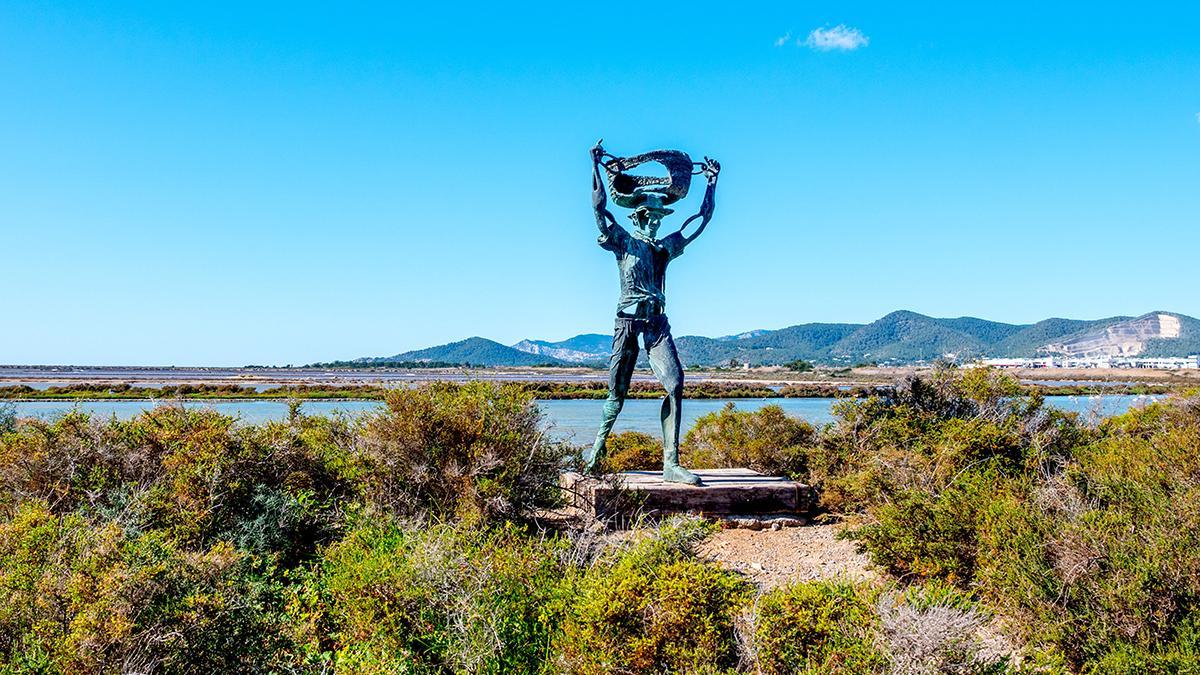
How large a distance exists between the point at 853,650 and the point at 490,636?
5.98ft

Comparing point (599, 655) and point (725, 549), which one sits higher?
point (599, 655)

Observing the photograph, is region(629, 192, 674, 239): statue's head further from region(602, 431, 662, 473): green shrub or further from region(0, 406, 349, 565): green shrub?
region(0, 406, 349, 565): green shrub

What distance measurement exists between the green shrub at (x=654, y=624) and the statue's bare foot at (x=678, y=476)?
4113 millimetres

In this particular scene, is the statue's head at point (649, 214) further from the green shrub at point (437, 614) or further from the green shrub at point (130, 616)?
the green shrub at point (130, 616)

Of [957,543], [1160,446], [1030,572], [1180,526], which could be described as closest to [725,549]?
[957,543]

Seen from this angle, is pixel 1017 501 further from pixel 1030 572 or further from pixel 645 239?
pixel 645 239

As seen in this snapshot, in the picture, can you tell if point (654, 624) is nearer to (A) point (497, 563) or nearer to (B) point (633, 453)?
(A) point (497, 563)

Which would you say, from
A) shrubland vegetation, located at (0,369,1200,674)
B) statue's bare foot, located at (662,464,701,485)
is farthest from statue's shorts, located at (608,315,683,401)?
shrubland vegetation, located at (0,369,1200,674)

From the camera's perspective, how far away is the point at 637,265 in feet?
27.3

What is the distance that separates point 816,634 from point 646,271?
5.07 metres

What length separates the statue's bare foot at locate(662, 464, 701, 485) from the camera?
27.1 feet

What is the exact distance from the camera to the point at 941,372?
10164mm

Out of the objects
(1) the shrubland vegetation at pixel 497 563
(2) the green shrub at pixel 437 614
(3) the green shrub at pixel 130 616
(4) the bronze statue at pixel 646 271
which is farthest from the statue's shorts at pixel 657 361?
(3) the green shrub at pixel 130 616

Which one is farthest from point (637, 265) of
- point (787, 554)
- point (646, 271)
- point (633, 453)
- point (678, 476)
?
point (633, 453)
